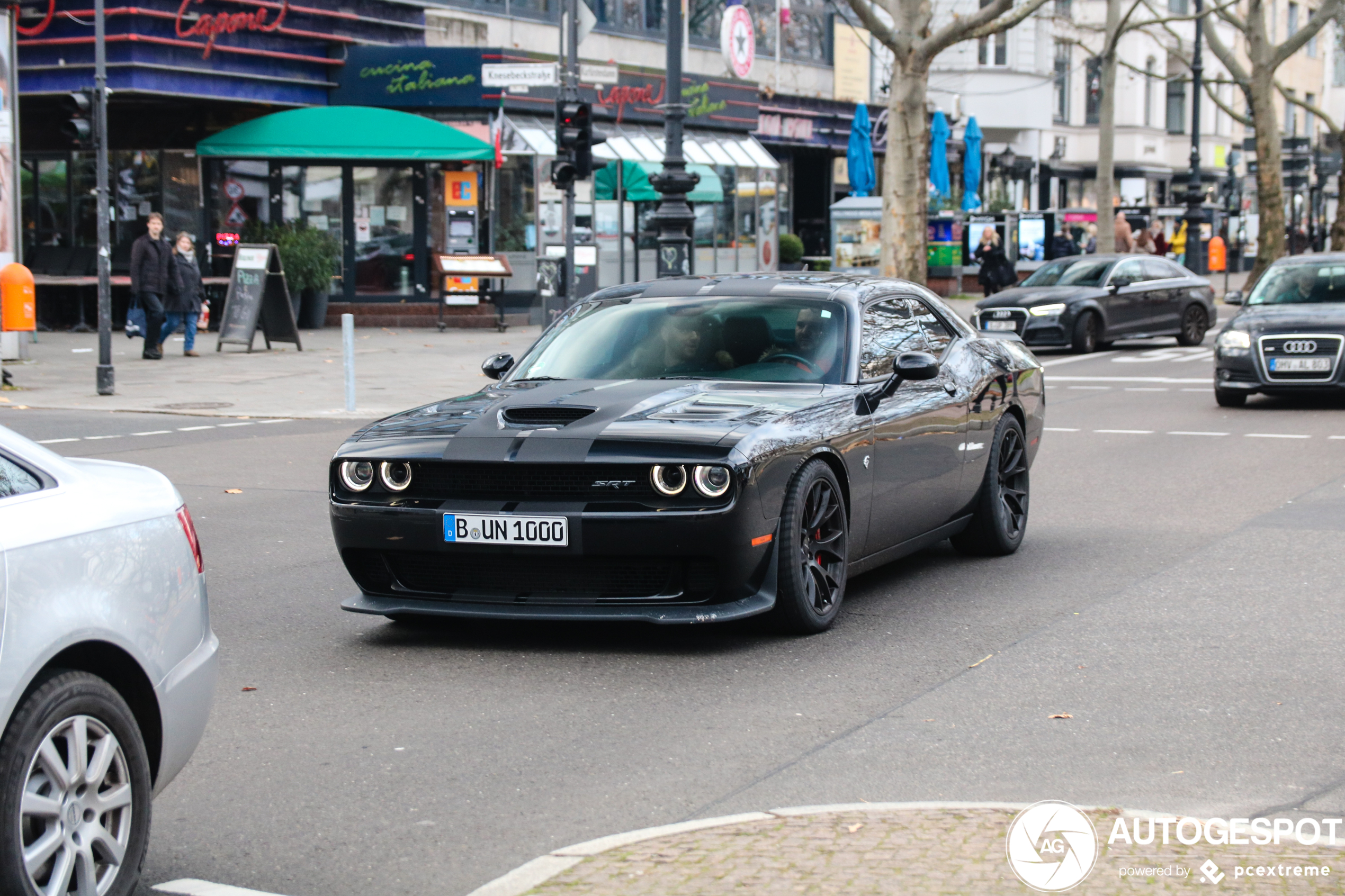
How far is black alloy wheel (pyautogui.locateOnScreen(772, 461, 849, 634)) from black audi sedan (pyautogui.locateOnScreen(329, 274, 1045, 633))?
10 mm

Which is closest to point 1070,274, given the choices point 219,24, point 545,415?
point 219,24

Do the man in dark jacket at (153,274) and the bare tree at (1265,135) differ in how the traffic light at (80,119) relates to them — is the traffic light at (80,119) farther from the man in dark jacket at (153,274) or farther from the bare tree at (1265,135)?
the bare tree at (1265,135)

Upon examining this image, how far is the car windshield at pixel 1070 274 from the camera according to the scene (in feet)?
87.6

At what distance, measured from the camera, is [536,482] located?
255 inches

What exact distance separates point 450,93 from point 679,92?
11.4 metres

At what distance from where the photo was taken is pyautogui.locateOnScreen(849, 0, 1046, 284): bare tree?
93.5ft

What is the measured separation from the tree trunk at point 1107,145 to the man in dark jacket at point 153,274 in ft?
82.3

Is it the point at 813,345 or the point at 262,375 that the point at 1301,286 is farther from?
the point at 262,375

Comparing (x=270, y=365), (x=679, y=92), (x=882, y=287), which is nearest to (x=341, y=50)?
(x=270, y=365)

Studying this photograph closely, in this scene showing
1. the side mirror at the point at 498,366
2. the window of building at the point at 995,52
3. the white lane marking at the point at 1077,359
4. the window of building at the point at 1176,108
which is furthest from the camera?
the window of building at the point at 1176,108

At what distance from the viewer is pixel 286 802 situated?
485cm

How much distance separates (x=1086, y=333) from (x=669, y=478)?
20.7 metres

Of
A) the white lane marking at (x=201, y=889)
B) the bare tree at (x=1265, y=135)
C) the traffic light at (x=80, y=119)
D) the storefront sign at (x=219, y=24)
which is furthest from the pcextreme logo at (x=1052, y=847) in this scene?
the bare tree at (x=1265, y=135)

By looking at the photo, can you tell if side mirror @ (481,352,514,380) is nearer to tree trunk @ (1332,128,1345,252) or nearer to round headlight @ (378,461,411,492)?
round headlight @ (378,461,411,492)
